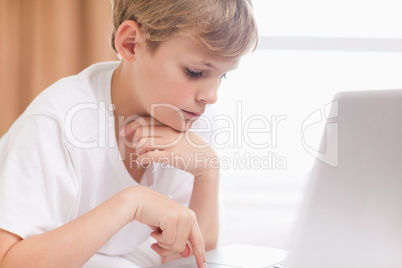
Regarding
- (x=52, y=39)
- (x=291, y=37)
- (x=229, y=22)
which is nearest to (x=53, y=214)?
(x=229, y=22)

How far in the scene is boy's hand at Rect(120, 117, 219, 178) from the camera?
0.97m

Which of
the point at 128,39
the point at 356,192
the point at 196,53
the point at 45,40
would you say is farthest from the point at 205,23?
the point at 45,40

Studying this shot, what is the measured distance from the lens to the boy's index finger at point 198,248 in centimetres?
73

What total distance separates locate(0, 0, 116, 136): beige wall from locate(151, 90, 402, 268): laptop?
5.66ft

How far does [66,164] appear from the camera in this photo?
87 cm

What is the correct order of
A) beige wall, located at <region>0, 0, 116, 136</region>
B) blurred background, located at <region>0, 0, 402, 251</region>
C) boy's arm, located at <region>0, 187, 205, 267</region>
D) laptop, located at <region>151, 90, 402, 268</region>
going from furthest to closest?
blurred background, located at <region>0, 0, 402, 251</region>, beige wall, located at <region>0, 0, 116, 136</region>, boy's arm, located at <region>0, 187, 205, 267</region>, laptop, located at <region>151, 90, 402, 268</region>

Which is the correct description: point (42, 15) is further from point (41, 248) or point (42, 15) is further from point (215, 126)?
point (41, 248)

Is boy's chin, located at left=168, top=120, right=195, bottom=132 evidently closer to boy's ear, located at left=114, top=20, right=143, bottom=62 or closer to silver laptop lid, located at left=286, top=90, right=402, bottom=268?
boy's ear, located at left=114, top=20, right=143, bottom=62

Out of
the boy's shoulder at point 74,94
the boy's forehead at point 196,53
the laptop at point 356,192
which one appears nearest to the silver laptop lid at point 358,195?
the laptop at point 356,192

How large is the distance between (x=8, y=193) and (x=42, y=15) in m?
1.50

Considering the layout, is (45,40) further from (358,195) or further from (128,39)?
(358,195)

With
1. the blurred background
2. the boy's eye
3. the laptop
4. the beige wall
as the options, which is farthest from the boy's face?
the blurred background

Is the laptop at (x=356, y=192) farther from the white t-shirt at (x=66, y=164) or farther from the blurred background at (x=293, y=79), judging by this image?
the blurred background at (x=293, y=79)

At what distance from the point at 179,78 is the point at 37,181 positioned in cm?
33
